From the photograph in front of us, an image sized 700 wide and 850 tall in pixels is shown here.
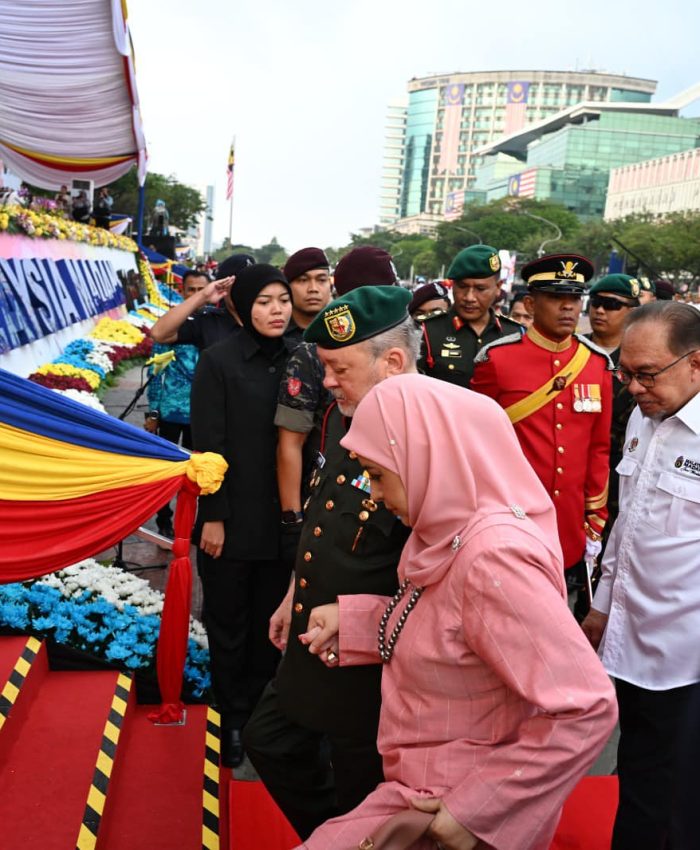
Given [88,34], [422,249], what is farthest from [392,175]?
[88,34]

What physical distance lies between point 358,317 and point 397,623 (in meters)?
0.88

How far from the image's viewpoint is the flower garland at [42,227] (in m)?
8.46

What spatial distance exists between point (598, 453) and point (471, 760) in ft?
7.30

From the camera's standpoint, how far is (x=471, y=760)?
1.58 meters

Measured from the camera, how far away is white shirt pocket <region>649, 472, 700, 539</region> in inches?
94.6

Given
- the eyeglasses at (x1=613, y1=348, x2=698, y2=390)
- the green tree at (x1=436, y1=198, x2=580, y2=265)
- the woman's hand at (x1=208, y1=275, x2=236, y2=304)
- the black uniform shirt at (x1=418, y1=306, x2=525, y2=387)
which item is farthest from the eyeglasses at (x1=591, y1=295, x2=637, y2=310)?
the green tree at (x1=436, y1=198, x2=580, y2=265)

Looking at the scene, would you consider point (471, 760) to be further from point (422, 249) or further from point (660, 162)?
point (422, 249)

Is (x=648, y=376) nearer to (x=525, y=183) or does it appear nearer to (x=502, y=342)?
(x=502, y=342)

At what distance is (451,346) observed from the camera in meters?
4.18

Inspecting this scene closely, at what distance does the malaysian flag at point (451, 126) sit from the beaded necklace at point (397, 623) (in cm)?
15738

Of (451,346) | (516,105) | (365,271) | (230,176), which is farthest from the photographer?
(516,105)

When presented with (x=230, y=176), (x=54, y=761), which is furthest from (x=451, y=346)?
(x=230, y=176)

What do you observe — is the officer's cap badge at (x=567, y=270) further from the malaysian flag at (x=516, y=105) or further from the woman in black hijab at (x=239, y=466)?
the malaysian flag at (x=516, y=105)

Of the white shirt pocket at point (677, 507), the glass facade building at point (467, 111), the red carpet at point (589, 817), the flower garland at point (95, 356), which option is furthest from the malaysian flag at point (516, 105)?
the white shirt pocket at point (677, 507)
